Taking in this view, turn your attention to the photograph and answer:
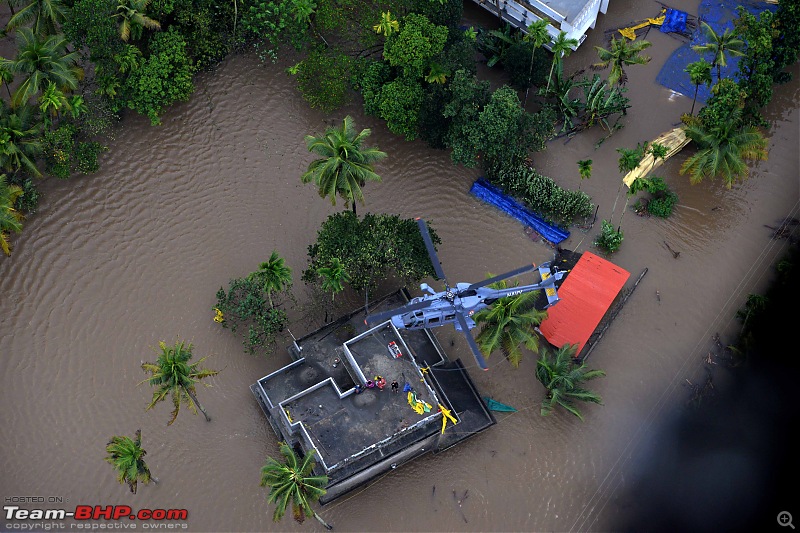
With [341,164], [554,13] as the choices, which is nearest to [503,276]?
[341,164]

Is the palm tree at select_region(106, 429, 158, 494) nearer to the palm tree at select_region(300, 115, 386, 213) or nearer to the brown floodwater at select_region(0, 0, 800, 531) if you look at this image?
the brown floodwater at select_region(0, 0, 800, 531)

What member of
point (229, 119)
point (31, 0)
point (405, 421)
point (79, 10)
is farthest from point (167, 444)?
point (31, 0)

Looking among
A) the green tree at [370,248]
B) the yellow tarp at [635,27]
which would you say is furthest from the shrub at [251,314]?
the yellow tarp at [635,27]

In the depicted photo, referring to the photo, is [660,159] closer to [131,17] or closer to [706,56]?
[706,56]

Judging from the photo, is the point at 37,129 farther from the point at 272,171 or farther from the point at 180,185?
the point at 272,171

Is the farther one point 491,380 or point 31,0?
point 31,0
